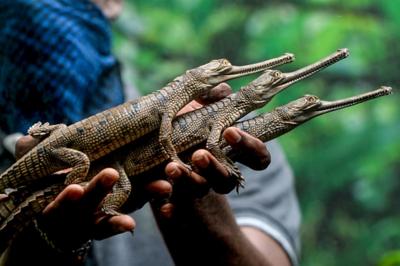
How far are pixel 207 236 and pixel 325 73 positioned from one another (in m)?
1.17

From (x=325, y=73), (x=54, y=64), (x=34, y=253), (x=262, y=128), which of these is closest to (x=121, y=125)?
(x=262, y=128)

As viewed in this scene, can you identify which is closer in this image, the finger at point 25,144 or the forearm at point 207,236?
the finger at point 25,144

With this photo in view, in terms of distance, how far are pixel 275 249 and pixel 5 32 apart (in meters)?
0.72

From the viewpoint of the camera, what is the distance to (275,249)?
5.08 feet

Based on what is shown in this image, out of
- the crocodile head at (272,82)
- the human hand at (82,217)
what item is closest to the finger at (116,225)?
the human hand at (82,217)

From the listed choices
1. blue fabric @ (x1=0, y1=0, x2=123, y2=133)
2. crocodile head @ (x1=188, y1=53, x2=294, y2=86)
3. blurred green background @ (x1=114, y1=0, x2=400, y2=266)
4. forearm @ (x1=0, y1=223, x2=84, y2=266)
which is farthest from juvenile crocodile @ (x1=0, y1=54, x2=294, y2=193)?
blurred green background @ (x1=114, y1=0, x2=400, y2=266)

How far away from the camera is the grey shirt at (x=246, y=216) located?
1.60 meters

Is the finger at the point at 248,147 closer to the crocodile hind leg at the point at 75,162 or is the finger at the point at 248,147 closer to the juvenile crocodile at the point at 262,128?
the juvenile crocodile at the point at 262,128

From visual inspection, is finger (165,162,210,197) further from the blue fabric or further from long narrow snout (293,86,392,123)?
the blue fabric

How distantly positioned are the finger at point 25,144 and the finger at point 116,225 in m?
0.15

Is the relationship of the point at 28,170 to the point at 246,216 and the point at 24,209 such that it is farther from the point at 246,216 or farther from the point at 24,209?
the point at 246,216

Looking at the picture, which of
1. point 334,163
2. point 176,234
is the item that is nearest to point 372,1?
point 334,163

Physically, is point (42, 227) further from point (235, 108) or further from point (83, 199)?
point (235, 108)

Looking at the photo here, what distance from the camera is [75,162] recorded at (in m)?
0.92
